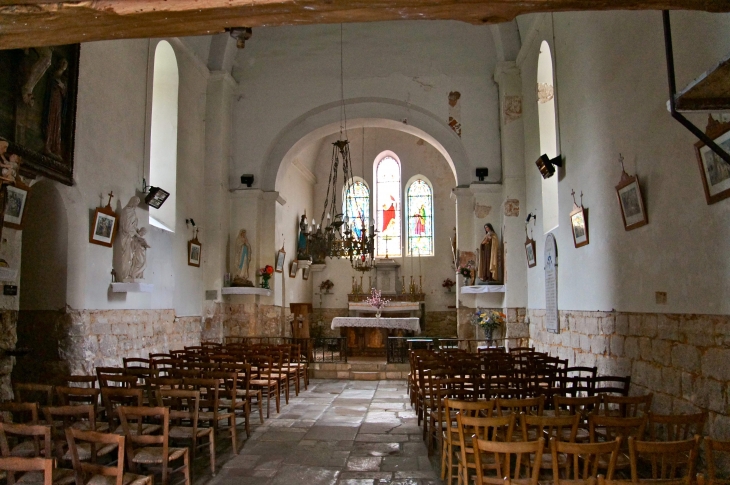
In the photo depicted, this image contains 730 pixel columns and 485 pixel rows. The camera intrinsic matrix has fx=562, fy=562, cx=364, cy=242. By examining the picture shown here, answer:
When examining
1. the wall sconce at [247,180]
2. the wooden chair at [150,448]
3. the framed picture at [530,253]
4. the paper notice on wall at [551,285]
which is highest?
the wall sconce at [247,180]

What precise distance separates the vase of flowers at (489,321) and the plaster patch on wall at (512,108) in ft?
12.6

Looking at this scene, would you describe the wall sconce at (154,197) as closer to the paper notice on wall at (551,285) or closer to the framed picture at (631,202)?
the paper notice on wall at (551,285)

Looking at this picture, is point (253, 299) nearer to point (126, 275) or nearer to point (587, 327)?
point (126, 275)

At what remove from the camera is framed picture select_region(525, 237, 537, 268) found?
1008 cm

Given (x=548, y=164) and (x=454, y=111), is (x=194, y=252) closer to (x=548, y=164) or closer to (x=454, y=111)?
(x=454, y=111)

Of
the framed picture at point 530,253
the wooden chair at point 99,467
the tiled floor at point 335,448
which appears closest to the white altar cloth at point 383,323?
the framed picture at point 530,253

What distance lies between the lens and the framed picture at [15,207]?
568 centimetres

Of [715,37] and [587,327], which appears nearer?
[715,37]

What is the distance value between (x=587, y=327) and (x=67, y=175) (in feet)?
21.7

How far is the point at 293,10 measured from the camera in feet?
10.3

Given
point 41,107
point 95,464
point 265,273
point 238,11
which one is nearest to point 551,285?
point 265,273

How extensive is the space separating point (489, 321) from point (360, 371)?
8.61 feet

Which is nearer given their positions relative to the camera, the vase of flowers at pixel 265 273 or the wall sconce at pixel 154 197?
the wall sconce at pixel 154 197

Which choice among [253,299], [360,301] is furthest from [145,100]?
[360,301]
